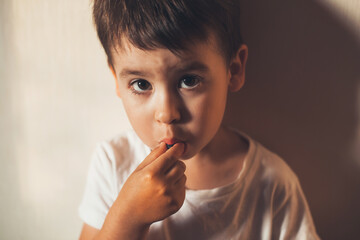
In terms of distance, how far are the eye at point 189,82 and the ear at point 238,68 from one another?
113 millimetres

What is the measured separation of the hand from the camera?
0.52 meters

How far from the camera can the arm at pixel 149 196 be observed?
525mm

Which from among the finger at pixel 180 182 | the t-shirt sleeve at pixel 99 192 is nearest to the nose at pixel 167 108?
the finger at pixel 180 182

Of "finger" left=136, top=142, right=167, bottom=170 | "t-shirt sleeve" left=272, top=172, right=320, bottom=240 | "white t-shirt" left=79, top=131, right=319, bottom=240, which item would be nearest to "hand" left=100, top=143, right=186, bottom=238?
"finger" left=136, top=142, right=167, bottom=170

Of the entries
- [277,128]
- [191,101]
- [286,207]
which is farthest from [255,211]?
[191,101]

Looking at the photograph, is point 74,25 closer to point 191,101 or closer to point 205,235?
point 191,101

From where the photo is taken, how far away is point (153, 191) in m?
0.52

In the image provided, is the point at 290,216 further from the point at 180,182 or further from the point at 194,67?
the point at 194,67

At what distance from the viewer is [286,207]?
2.20 ft

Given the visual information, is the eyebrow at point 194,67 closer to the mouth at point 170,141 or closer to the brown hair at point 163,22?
the brown hair at point 163,22

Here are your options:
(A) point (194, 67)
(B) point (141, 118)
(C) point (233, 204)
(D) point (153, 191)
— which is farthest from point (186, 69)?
(C) point (233, 204)

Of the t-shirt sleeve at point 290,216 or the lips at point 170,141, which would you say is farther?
the t-shirt sleeve at point 290,216

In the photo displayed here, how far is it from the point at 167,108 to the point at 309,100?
16.1 inches

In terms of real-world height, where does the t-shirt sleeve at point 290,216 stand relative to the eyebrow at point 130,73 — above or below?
below
